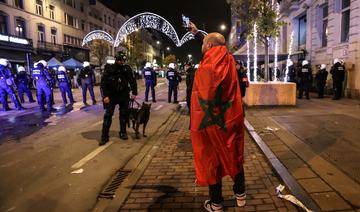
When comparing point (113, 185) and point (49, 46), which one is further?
point (49, 46)

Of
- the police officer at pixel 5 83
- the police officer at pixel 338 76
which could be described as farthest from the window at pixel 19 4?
the police officer at pixel 338 76

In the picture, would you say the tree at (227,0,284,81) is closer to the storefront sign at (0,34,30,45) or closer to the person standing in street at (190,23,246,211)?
the person standing in street at (190,23,246,211)

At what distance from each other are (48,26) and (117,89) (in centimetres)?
3775

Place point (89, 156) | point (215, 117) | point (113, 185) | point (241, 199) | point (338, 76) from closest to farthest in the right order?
point (215, 117)
point (241, 199)
point (113, 185)
point (89, 156)
point (338, 76)

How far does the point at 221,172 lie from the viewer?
3402 mm

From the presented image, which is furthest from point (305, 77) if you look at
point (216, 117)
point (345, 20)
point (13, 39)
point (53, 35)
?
point (53, 35)

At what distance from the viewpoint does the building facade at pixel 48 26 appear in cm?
3328

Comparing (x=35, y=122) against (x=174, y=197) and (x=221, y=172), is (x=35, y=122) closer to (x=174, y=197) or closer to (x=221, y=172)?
(x=174, y=197)

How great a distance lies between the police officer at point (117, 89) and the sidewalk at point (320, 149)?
3.02m

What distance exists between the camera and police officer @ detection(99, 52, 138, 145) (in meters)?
7.00

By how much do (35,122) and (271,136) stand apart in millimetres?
7237

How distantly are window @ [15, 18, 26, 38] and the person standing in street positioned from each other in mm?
36385

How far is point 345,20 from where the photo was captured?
16344 millimetres

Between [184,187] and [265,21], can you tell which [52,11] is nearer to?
[265,21]
